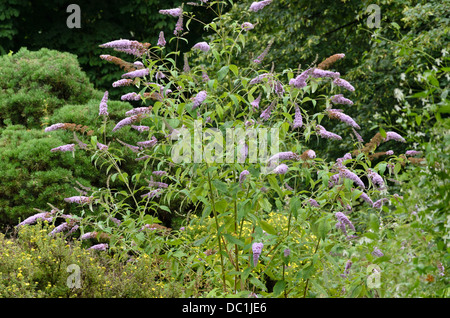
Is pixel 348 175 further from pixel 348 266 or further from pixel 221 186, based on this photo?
pixel 221 186

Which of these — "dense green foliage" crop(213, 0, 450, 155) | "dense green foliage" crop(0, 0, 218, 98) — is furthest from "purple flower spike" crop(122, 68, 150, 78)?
"dense green foliage" crop(0, 0, 218, 98)

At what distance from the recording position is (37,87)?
7.74 m

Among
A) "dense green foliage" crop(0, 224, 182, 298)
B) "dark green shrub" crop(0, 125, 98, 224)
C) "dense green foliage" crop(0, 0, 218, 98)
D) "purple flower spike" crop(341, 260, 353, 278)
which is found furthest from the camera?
"dense green foliage" crop(0, 0, 218, 98)

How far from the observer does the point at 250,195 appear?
10.9ft

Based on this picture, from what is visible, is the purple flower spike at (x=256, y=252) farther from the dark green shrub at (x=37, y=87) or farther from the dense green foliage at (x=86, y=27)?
the dense green foliage at (x=86, y=27)

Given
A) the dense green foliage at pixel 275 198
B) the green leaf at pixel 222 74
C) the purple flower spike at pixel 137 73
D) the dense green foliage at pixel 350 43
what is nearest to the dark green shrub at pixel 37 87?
the dense green foliage at pixel 350 43

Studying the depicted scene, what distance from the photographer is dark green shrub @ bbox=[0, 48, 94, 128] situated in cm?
758

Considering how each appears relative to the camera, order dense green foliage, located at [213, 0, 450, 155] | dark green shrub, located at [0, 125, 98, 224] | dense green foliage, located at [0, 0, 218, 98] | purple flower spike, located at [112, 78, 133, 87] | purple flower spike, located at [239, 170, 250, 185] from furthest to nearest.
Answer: dense green foliage, located at [0, 0, 218, 98] < dense green foliage, located at [213, 0, 450, 155] < dark green shrub, located at [0, 125, 98, 224] < purple flower spike, located at [112, 78, 133, 87] < purple flower spike, located at [239, 170, 250, 185]

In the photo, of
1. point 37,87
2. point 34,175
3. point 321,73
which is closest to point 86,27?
point 37,87

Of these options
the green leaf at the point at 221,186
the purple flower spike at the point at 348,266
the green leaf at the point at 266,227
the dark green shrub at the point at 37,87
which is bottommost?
the purple flower spike at the point at 348,266

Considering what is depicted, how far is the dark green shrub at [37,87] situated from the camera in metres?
7.58

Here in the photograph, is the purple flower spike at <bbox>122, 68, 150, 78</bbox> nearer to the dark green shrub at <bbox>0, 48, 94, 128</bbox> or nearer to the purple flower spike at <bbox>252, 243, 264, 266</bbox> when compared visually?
the purple flower spike at <bbox>252, 243, 264, 266</bbox>
